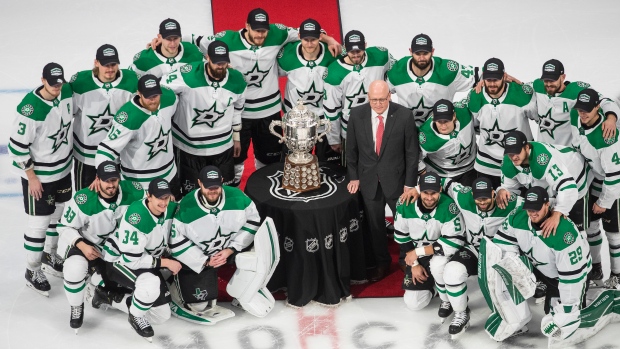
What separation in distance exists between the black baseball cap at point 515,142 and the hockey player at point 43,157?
296 cm

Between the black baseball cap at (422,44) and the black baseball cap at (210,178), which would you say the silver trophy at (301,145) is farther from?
the black baseball cap at (422,44)

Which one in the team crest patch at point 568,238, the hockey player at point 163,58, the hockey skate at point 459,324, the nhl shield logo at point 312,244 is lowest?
the hockey skate at point 459,324

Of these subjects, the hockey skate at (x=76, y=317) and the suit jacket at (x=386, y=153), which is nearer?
the hockey skate at (x=76, y=317)

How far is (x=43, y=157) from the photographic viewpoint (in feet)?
29.2

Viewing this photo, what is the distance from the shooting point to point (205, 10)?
1327 cm

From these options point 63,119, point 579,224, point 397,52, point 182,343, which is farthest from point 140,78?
point 397,52

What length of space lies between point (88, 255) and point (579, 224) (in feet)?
10.7

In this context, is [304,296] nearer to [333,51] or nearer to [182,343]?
[182,343]

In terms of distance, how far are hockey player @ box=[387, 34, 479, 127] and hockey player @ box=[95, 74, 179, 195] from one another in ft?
5.19

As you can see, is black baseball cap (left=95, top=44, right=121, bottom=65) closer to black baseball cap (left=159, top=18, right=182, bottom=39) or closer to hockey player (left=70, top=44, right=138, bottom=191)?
hockey player (left=70, top=44, right=138, bottom=191)

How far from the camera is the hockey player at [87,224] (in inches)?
334

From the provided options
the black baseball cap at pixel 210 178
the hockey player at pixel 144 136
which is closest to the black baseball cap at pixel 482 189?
the black baseball cap at pixel 210 178

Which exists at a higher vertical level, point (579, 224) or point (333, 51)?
point (333, 51)

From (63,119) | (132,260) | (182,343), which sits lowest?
(182,343)
